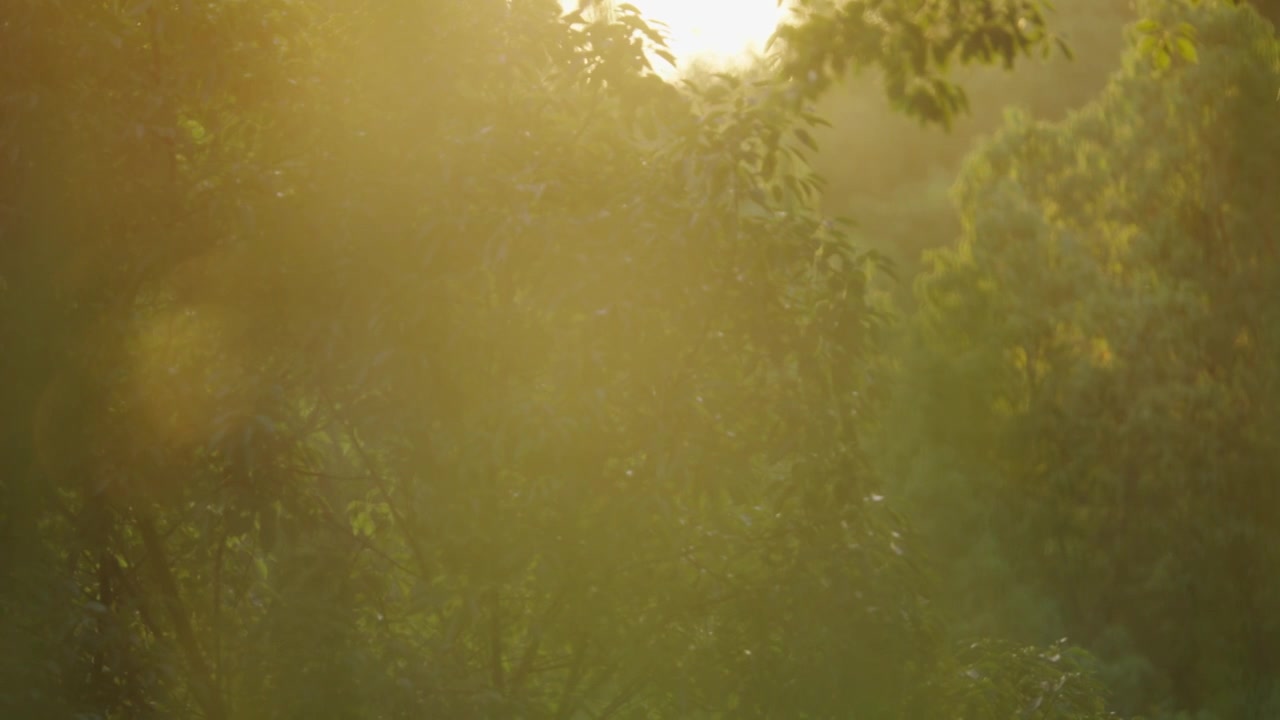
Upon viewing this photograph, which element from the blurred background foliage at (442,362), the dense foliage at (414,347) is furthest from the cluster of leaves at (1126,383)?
the dense foliage at (414,347)

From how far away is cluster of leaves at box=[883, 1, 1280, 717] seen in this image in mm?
26344

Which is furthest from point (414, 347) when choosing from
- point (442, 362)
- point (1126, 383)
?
point (1126, 383)

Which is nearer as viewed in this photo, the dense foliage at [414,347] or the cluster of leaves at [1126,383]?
the dense foliage at [414,347]

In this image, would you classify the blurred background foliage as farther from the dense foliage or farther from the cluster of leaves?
the cluster of leaves

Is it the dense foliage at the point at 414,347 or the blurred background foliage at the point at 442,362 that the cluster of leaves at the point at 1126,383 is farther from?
the dense foliage at the point at 414,347

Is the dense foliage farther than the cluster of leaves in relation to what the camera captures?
No

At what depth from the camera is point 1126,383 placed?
27328 mm

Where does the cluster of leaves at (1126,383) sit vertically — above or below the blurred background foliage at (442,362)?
above

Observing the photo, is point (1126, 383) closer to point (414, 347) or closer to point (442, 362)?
point (442, 362)

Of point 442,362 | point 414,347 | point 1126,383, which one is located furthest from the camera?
point 1126,383

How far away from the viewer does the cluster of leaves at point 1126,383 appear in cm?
2634

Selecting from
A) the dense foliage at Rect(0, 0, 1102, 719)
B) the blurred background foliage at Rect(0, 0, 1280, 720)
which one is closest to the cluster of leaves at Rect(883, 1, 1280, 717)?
the blurred background foliage at Rect(0, 0, 1280, 720)

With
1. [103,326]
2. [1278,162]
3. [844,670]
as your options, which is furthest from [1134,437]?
[103,326]

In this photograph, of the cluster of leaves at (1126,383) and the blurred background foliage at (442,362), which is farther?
the cluster of leaves at (1126,383)
